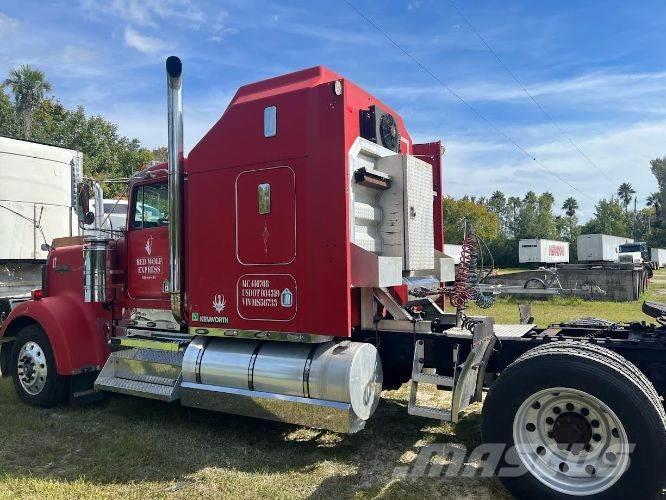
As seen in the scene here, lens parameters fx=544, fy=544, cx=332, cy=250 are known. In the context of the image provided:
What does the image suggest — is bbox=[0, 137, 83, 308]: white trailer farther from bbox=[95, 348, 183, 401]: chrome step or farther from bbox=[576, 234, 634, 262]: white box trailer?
bbox=[576, 234, 634, 262]: white box trailer

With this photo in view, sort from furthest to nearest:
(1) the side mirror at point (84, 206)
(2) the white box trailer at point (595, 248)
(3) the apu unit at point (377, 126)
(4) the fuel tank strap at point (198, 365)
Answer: (2) the white box trailer at point (595, 248)
(1) the side mirror at point (84, 206)
(4) the fuel tank strap at point (198, 365)
(3) the apu unit at point (377, 126)

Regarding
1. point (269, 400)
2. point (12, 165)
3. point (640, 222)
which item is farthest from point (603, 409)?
point (640, 222)

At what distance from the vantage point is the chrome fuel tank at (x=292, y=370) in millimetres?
4484

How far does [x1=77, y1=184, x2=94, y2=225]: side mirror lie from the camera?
607 cm

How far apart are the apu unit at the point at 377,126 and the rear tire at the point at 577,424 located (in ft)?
7.88

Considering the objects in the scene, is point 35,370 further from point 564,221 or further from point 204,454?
point 564,221

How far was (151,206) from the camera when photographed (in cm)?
609

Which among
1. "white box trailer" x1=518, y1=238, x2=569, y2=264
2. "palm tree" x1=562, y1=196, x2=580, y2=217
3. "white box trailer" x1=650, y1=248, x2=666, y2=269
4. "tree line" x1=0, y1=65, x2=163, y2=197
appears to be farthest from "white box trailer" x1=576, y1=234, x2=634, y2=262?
"palm tree" x1=562, y1=196, x2=580, y2=217

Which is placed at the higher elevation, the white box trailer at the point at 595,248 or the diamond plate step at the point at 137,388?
the white box trailer at the point at 595,248

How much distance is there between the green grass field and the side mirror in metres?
2.19

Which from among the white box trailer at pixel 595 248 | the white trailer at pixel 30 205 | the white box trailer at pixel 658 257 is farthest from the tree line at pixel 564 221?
the white trailer at pixel 30 205

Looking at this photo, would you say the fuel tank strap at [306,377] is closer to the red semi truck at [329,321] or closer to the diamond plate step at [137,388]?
the red semi truck at [329,321]

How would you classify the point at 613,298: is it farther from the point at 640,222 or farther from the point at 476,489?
the point at 640,222

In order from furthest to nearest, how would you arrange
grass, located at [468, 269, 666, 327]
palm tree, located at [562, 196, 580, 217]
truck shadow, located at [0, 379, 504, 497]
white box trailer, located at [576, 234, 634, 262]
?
palm tree, located at [562, 196, 580, 217] → white box trailer, located at [576, 234, 634, 262] → grass, located at [468, 269, 666, 327] → truck shadow, located at [0, 379, 504, 497]
